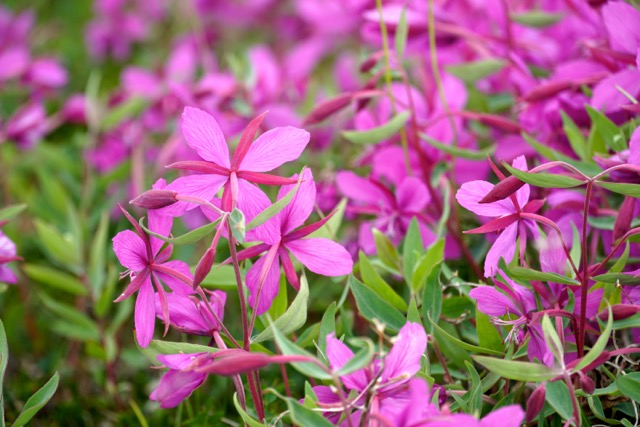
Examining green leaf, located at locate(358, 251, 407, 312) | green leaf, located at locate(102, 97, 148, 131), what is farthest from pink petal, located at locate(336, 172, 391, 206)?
green leaf, located at locate(102, 97, 148, 131)

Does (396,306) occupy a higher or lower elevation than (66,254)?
higher

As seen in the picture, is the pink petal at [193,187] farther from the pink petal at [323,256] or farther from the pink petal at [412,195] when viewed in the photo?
the pink petal at [412,195]

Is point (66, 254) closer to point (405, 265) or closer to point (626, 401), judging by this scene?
point (405, 265)

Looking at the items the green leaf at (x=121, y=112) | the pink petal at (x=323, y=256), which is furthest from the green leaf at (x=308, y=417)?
the green leaf at (x=121, y=112)

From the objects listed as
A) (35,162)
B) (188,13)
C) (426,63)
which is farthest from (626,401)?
(188,13)

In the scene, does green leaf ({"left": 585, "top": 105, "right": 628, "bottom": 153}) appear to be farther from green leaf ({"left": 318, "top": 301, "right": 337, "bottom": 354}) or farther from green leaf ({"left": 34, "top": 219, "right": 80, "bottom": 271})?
green leaf ({"left": 34, "top": 219, "right": 80, "bottom": 271})

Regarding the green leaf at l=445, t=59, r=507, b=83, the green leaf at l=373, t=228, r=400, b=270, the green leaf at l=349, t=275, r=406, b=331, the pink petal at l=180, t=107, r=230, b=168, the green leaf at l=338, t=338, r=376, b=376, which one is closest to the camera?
the green leaf at l=338, t=338, r=376, b=376

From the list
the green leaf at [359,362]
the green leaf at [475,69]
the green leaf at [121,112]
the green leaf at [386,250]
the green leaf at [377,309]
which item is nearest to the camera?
the green leaf at [359,362]
